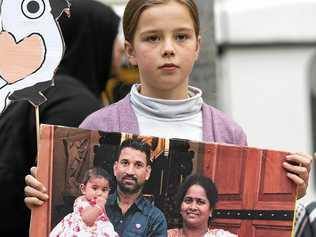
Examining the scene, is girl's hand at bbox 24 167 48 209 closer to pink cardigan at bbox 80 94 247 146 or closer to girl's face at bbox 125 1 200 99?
pink cardigan at bbox 80 94 247 146

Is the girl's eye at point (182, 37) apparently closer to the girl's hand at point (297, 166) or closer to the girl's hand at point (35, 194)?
the girl's hand at point (297, 166)

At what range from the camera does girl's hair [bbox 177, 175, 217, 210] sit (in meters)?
2.56

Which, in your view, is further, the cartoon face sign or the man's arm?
the cartoon face sign

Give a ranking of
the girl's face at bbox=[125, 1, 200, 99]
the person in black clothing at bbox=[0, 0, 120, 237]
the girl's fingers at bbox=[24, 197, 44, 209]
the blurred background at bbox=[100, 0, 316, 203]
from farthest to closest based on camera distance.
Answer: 1. the blurred background at bbox=[100, 0, 316, 203]
2. the person in black clothing at bbox=[0, 0, 120, 237]
3. the girl's face at bbox=[125, 1, 200, 99]
4. the girl's fingers at bbox=[24, 197, 44, 209]

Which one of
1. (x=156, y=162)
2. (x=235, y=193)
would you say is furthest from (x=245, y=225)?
(x=156, y=162)

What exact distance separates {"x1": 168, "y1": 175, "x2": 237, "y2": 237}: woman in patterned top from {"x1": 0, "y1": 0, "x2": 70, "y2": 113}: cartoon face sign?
47 centimetres

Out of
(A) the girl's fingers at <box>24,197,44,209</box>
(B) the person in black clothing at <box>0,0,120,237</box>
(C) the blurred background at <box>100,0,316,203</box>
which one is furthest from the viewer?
(C) the blurred background at <box>100,0,316,203</box>

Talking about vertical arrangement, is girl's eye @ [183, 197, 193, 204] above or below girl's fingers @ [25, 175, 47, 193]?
below

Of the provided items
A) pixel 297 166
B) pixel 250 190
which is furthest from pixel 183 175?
pixel 297 166

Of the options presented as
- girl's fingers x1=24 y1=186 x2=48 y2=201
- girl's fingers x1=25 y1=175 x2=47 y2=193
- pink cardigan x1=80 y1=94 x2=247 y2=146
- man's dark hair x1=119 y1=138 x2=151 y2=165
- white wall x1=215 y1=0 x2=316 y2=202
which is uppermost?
white wall x1=215 y1=0 x2=316 y2=202

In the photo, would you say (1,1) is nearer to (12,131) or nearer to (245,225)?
(12,131)

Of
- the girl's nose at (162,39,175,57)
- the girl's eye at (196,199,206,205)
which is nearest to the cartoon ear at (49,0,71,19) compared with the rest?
the girl's nose at (162,39,175,57)

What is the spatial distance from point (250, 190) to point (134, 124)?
14.9 inches

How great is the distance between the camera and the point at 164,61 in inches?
104
